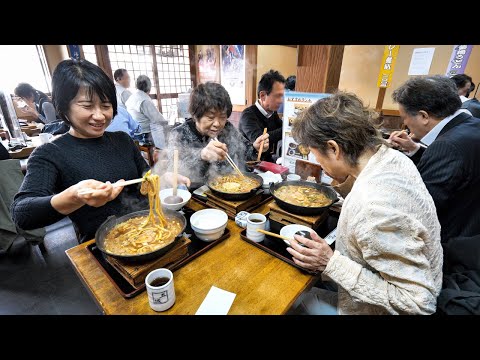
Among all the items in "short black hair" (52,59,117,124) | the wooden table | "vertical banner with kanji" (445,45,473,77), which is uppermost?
"vertical banner with kanji" (445,45,473,77)

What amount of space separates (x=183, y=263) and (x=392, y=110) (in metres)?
7.90

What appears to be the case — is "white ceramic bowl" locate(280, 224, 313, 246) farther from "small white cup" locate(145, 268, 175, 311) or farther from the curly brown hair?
"small white cup" locate(145, 268, 175, 311)

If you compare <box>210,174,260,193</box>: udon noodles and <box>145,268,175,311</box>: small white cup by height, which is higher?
<box>210,174,260,193</box>: udon noodles

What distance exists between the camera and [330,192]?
210 cm

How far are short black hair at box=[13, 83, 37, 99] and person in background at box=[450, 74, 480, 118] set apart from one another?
30.4ft

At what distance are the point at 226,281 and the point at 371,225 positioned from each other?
0.88 m

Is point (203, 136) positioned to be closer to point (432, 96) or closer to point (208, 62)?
point (432, 96)

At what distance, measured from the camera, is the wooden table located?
4.14ft

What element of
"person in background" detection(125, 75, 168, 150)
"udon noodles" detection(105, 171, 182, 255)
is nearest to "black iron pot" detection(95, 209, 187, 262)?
"udon noodles" detection(105, 171, 182, 255)

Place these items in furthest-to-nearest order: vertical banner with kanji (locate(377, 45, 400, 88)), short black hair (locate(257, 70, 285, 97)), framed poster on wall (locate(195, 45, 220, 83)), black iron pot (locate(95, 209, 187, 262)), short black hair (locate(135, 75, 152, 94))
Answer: framed poster on wall (locate(195, 45, 220, 83))
short black hair (locate(135, 75, 152, 94))
vertical banner with kanji (locate(377, 45, 400, 88))
short black hair (locate(257, 70, 285, 97))
black iron pot (locate(95, 209, 187, 262))

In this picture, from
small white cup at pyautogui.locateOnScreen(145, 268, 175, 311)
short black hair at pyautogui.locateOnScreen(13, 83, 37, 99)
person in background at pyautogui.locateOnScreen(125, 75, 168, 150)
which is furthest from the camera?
person in background at pyautogui.locateOnScreen(125, 75, 168, 150)

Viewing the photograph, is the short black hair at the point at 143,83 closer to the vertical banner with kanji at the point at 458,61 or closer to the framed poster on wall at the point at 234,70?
the framed poster on wall at the point at 234,70

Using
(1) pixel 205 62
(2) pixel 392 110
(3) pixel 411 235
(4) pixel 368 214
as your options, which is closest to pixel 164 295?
(4) pixel 368 214

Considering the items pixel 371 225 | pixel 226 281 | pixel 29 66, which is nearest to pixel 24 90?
pixel 29 66
